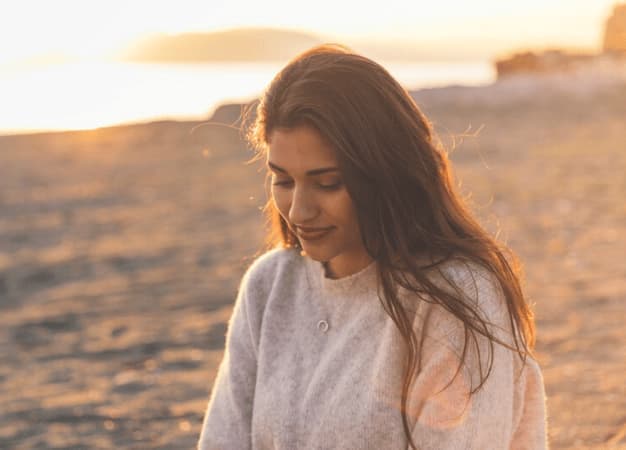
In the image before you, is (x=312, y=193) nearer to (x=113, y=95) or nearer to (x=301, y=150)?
(x=301, y=150)

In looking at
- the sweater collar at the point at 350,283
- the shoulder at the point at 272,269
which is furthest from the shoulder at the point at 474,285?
the shoulder at the point at 272,269

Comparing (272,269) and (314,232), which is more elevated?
(314,232)

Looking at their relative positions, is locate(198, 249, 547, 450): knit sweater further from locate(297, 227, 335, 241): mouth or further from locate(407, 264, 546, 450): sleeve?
locate(297, 227, 335, 241): mouth

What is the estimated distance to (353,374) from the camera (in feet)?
6.24

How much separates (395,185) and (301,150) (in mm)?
212

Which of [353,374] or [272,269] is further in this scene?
[272,269]

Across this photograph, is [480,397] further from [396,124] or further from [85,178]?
[85,178]

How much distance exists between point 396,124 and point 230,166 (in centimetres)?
1106

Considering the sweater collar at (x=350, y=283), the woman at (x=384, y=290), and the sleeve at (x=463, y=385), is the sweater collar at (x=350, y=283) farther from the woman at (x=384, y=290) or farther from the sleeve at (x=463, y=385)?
the sleeve at (x=463, y=385)

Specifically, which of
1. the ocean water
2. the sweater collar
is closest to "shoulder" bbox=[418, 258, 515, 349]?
the sweater collar

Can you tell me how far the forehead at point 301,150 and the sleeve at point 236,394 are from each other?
0.48 metres

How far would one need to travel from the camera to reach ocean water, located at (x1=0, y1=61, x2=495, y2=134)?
2203 cm

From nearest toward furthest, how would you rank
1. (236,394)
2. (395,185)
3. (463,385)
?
1. (463,385)
2. (395,185)
3. (236,394)

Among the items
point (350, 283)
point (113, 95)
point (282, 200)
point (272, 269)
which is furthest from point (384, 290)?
point (113, 95)
